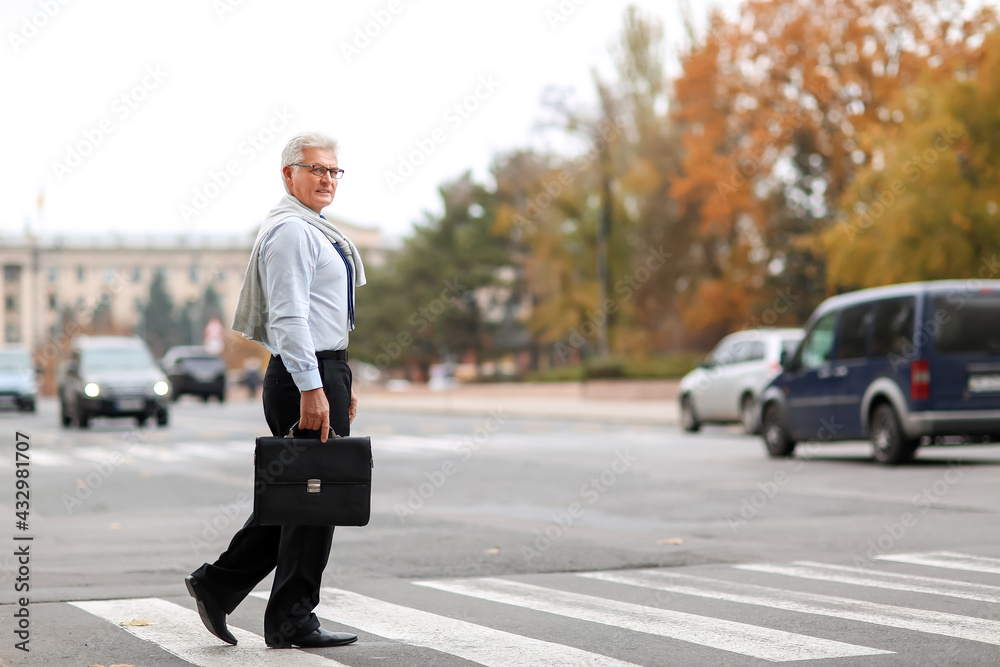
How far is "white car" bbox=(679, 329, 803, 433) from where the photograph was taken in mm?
22547

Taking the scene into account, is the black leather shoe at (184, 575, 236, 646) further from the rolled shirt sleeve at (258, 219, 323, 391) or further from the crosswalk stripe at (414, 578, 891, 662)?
the crosswalk stripe at (414, 578, 891, 662)

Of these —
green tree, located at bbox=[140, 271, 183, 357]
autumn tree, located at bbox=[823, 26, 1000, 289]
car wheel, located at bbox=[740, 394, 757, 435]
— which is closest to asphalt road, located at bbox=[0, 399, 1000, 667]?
car wheel, located at bbox=[740, 394, 757, 435]

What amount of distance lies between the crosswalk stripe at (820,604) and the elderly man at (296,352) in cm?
213

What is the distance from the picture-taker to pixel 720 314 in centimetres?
4659

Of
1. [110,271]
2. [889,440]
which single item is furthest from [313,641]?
[110,271]

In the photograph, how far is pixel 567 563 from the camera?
26.4ft

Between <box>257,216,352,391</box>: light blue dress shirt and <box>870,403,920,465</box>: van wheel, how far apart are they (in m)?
10.6

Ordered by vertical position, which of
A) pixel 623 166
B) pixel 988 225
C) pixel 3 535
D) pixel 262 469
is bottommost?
pixel 3 535

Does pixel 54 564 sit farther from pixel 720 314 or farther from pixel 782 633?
pixel 720 314

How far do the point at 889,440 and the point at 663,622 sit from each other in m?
9.72

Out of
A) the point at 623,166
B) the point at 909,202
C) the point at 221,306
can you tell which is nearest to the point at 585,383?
the point at 623,166

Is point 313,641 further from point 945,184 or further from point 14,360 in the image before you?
point 14,360

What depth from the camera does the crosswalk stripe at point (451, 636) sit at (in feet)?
16.8

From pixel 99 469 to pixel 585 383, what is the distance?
93.1ft
